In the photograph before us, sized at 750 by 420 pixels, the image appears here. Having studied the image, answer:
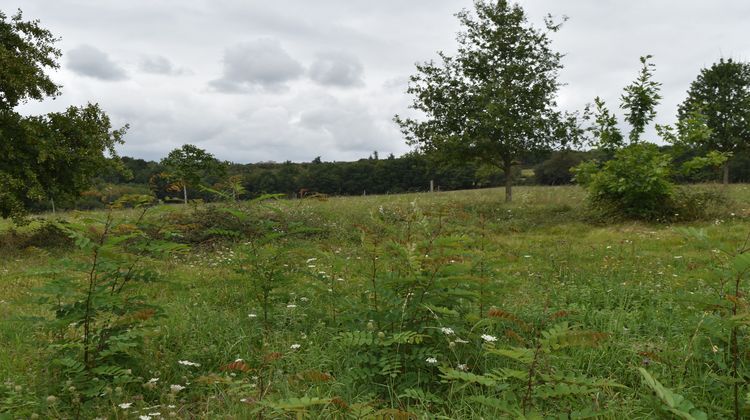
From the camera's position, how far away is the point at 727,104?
115 feet

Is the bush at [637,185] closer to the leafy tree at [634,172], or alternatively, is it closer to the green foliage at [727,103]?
the leafy tree at [634,172]

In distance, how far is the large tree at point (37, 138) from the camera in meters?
12.8

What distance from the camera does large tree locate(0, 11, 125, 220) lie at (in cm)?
1279

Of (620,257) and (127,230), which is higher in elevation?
(127,230)

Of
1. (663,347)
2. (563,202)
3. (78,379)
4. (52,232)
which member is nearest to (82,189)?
(52,232)

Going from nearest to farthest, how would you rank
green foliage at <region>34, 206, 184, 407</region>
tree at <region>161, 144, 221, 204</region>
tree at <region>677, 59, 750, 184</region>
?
green foliage at <region>34, 206, 184, 407</region>, tree at <region>161, 144, 221, 204</region>, tree at <region>677, 59, 750, 184</region>

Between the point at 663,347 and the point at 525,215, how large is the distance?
1402 cm

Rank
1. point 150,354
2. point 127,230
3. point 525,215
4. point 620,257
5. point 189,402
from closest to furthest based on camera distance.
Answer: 1. point 189,402
2. point 127,230
3. point 150,354
4. point 620,257
5. point 525,215

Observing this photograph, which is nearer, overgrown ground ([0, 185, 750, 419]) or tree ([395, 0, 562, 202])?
overgrown ground ([0, 185, 750, 419])

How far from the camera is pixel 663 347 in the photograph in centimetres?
397

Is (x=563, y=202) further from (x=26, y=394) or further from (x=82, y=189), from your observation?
(x=26, y=394)

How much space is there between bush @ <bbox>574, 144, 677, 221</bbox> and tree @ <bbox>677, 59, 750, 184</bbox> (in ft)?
74.4

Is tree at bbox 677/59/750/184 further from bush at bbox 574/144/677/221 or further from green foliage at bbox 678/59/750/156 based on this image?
bush at bbox 574/144/677/221

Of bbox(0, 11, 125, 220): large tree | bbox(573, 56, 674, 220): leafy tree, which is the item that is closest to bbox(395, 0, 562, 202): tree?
bbox(573, 56, 674, 220): leafy tree
